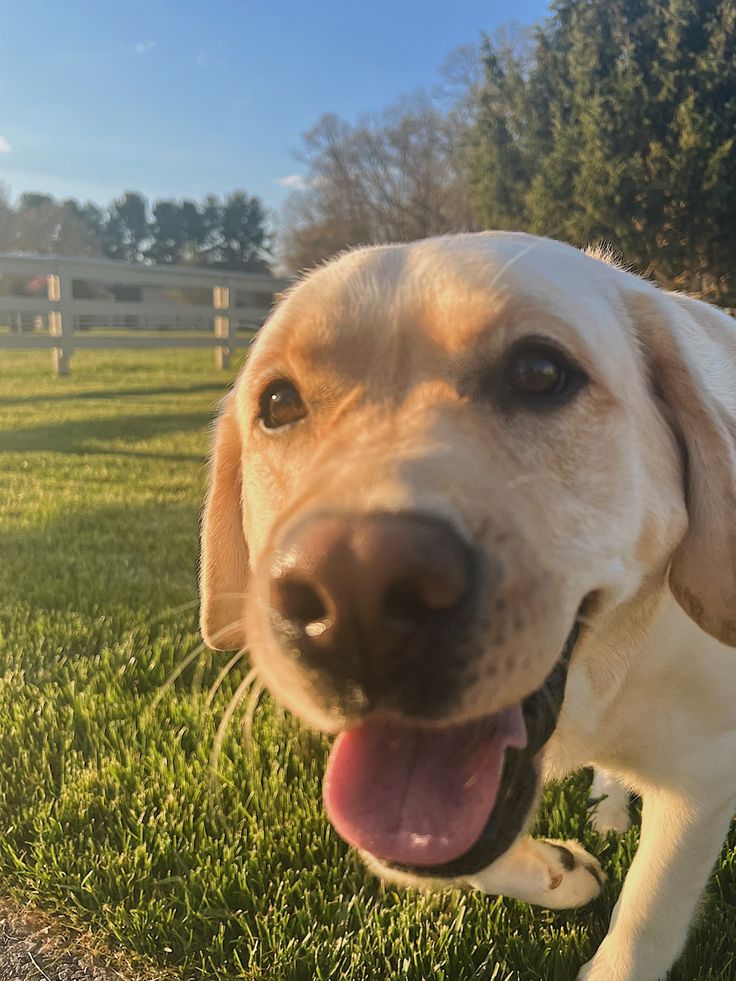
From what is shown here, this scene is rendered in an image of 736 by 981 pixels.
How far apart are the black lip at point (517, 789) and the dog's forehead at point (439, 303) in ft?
2.42

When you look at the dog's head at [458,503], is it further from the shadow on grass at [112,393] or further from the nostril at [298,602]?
the shadow on grass at [112,393]

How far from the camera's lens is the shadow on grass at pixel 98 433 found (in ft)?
31.1

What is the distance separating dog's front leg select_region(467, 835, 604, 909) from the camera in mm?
2250

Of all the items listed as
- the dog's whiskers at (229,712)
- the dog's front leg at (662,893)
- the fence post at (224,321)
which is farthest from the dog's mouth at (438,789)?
the fence post at (224,321)

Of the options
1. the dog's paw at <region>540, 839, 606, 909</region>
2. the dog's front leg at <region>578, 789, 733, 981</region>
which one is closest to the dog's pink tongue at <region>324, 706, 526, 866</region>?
the dog's front leg at <region>578, 789, 733, 981</region>

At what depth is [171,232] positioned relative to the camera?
33750 mm

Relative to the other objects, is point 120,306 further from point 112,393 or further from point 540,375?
point 540,375

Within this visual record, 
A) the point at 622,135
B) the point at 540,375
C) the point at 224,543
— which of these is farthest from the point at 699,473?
the point at 622,135

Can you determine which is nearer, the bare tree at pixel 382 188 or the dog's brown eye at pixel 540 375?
the dog's brown eye at pixel 540 375

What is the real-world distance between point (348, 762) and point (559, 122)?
1396cm

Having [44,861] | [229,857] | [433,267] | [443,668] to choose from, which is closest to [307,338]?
[433,267]

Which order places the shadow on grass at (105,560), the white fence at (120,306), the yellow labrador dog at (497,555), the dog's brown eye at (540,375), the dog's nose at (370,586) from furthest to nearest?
the white fence at (120,306) < the shadow on grass at (105,560) < the dog's brown eye at (540,375) < the yellow labrador dog at (497,555) < the dog's nose at (370,586)

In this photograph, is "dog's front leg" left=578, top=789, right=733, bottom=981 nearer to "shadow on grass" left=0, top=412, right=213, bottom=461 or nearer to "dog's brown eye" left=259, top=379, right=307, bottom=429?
"dog's brown eye" left=259, top=379, right=307, bottom=429

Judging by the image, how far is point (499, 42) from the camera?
15.0 metres
